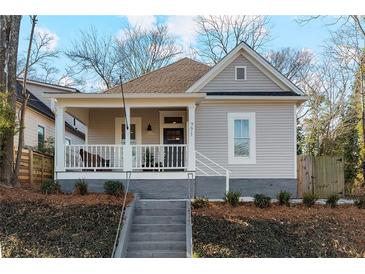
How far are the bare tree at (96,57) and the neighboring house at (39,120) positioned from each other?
5.01 metres

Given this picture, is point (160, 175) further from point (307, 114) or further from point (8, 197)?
point (307, 114)

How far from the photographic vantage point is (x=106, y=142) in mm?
16531

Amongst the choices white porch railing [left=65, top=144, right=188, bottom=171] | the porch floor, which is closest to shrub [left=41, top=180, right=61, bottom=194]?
the porch floor

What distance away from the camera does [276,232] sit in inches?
432

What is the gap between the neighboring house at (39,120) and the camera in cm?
2138

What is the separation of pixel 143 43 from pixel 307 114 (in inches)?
448

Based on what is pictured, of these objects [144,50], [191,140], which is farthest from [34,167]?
[144,50]

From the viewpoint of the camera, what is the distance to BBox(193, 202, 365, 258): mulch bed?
1020cm

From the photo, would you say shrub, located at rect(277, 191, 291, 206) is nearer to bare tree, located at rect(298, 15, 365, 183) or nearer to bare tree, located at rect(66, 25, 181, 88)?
bare tree, located at rect(298, 15, 365, 183)

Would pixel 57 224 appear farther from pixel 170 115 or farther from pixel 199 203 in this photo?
pixel 170 115

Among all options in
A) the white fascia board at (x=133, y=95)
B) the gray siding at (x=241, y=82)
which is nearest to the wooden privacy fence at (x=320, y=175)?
the gray siding at (x=241, y=82)

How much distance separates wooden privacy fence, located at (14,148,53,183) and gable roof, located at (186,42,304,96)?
569 centimetres
